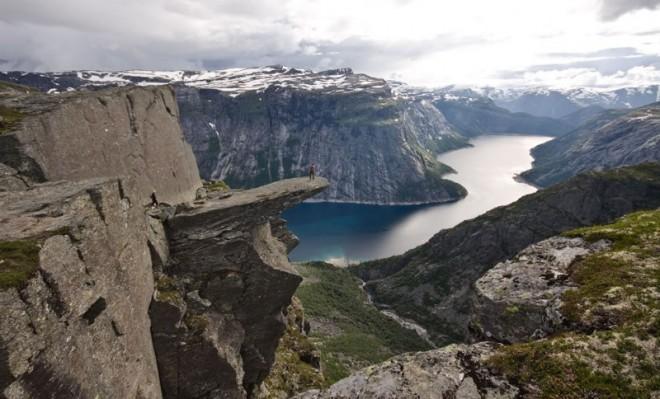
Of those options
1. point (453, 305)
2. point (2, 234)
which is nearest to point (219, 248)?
point (2, 234)

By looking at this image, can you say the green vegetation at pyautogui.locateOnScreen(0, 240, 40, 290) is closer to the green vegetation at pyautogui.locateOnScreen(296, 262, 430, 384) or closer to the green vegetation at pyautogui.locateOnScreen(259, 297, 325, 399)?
the green vegetation at pyautogui.locateOnScreen(259, 297, 325, 399)

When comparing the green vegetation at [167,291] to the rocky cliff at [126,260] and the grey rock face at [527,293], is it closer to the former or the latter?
the rocky cliff at [126,260]

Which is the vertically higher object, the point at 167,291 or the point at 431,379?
the point at 431,379

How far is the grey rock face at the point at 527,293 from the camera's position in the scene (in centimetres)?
1897

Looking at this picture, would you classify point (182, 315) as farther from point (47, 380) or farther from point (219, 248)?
point (47, 380)

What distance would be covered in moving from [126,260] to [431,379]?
1858 centimetres

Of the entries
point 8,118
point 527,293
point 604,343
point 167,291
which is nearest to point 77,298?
point 167,291

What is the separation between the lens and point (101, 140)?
3081cm

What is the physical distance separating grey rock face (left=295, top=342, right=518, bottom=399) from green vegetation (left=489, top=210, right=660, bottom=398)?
758 millimetres

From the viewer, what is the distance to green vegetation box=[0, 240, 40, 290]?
50.5 feet

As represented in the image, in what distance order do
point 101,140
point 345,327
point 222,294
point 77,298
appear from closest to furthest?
point 77,298, point 101,140, point 222,294, point 345,327

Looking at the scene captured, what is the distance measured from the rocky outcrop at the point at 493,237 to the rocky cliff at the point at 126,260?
109m

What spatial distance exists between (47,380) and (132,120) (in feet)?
82.1

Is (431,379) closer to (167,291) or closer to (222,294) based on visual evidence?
(167,291)
